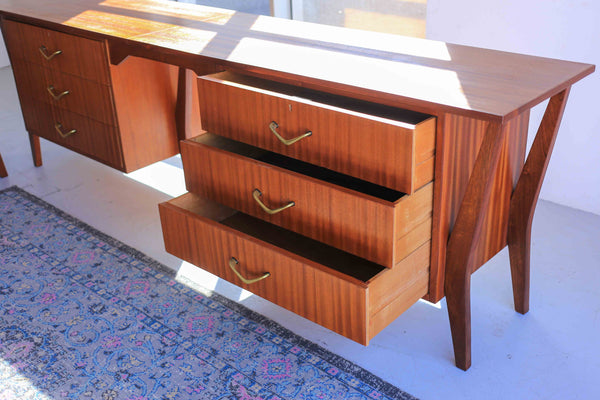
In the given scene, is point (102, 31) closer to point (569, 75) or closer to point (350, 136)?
point (350, 136)

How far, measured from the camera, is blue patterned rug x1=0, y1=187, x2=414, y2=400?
138 cm

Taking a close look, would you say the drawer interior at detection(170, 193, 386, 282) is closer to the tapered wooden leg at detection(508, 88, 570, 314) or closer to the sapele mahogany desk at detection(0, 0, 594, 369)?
the sapele mahogany desk at detection(0, 0, 594, 369)

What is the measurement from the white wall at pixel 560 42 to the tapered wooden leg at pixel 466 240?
804mm

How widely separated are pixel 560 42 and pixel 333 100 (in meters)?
0.85

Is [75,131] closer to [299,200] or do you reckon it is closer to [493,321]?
[299,200]

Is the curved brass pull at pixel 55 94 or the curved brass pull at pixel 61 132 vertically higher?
the curved brass pull at pixel 55 94

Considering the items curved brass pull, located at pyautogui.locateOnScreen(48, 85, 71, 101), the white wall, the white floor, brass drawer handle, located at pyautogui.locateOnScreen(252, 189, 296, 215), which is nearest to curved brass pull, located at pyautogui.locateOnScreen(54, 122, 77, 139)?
curved brass pull, located at pyautogui.locateOnScreen(48, 85, 71, 101)

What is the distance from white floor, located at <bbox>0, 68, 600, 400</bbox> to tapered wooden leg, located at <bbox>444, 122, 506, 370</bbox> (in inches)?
3.5

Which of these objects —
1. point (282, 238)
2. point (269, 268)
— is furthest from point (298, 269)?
point (282, 238)

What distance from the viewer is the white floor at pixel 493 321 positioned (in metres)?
1.37

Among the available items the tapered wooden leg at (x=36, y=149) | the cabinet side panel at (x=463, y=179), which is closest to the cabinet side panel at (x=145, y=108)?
the tapered wooden leg at (x=36, y=149)

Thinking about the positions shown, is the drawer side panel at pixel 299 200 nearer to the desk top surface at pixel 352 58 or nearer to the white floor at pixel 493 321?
the desk top surface at pixel 352 58

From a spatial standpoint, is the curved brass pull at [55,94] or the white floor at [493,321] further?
the curved brass pull at [55,94]

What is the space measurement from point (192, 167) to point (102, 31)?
55 centimetres
